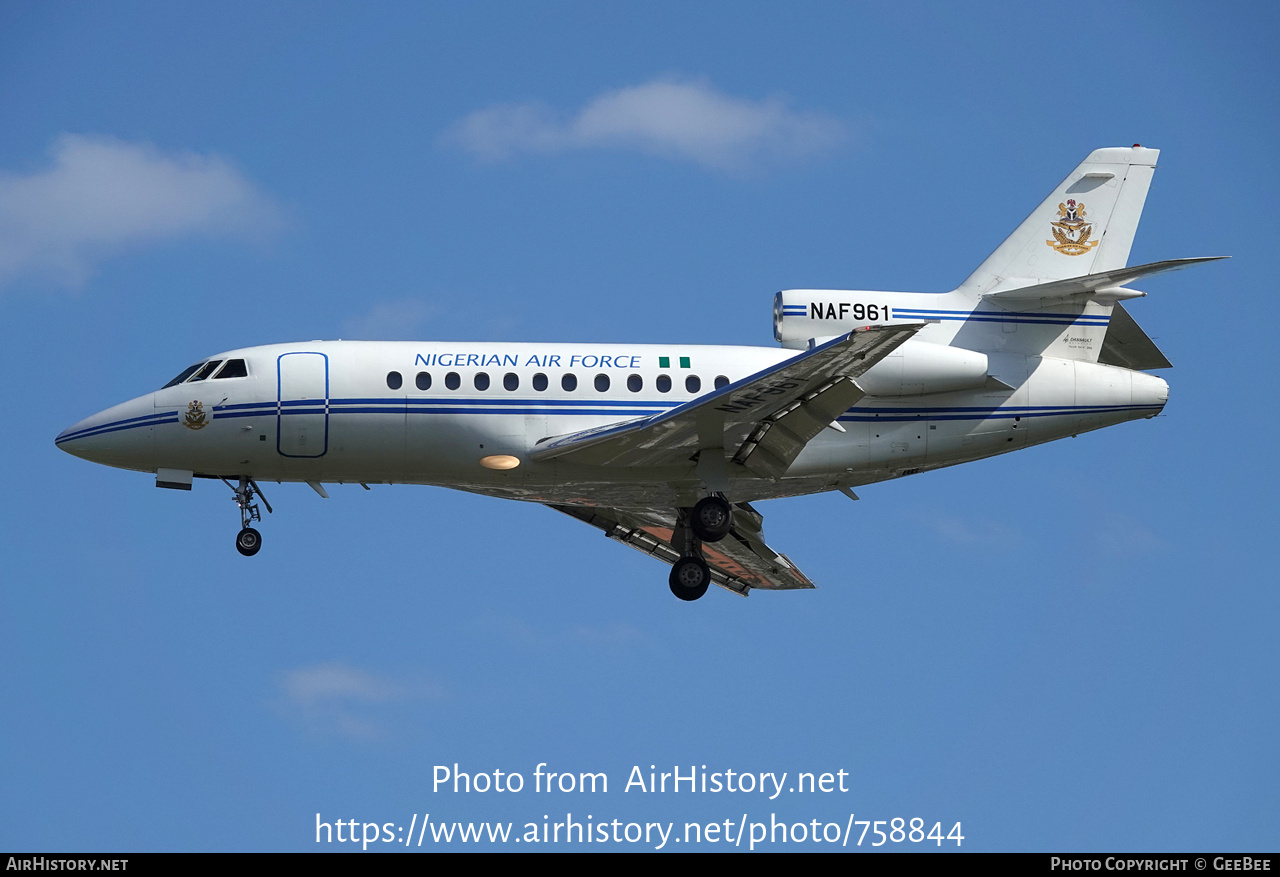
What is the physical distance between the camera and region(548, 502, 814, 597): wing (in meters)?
34.9

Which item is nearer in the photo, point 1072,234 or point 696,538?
point 696,538

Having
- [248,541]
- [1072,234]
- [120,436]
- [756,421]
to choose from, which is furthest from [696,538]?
[120,436]

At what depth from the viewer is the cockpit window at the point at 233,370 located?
101ft

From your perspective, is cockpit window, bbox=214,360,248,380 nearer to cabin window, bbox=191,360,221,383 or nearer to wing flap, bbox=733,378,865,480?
cabin window, bbox=191,360,221,383

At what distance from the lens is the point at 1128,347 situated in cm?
3167

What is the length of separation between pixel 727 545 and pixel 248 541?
392 inches

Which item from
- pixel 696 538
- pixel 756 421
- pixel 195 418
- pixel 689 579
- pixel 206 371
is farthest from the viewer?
pixel 689 579

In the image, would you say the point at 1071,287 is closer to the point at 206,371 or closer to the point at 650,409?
the point at 650,409

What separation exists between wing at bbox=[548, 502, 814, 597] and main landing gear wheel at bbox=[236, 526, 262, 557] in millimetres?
6258

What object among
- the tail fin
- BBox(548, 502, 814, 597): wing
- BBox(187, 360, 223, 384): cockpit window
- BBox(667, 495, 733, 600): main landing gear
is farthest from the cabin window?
the tail fin

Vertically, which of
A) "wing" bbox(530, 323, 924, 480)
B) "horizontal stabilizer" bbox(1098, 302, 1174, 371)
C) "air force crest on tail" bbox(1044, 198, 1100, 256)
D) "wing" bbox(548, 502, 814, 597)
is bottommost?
"wing" bbox(530, 323, 924, 480)

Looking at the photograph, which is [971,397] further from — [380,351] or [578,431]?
[380,351]

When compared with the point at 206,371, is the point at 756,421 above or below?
below

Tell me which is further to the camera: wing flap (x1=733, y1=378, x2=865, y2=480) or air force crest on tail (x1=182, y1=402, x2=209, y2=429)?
air force crest on tail (x1=182, y1=402, x2=209, y2=429)
